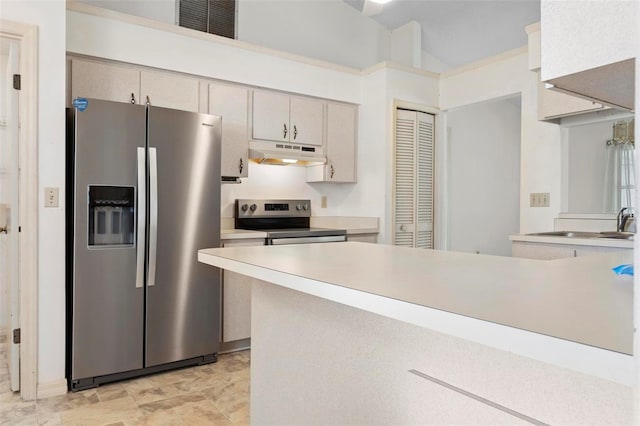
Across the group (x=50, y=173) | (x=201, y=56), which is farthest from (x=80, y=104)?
(x=201, y=56)

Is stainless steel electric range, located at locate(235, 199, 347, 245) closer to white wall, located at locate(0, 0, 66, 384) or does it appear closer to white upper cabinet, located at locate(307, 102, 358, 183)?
white upper cabinet, located at locate(307, 102, 358, 183)

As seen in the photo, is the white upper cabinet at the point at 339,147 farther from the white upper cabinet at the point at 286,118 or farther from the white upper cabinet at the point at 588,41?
the white upper cabinet at the point at 588,41

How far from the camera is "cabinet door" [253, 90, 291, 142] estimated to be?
12.3ft

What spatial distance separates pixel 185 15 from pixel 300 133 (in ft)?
4.52

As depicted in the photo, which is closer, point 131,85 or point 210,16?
point 131,85

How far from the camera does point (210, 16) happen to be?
385 cm

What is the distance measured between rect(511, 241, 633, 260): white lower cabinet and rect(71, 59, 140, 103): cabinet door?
→ 2.88 metres

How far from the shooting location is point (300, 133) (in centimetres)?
399

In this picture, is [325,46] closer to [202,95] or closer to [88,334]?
[202,95]

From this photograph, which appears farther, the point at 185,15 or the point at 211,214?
the point at 185,15

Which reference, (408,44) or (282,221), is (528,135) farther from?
(282,221)

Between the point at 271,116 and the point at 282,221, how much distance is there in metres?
0.95

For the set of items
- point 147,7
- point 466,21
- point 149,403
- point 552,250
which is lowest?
point 149,403

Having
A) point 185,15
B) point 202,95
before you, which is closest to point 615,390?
point 202,95
